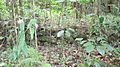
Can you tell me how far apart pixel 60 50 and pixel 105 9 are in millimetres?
1580

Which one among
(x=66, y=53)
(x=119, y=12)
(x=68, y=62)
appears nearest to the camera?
(x=68, y=62)

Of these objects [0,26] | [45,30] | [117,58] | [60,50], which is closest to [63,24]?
[45,30]

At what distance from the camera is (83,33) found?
3.68m

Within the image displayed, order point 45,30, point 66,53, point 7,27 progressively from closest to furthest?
point 66,53 → point 7,27 → point 45,30

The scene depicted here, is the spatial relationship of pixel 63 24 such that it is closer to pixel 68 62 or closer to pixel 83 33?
pixel 83 33

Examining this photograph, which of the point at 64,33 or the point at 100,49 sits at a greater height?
the point at 100,49

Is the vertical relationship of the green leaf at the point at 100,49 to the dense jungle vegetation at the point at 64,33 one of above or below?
above

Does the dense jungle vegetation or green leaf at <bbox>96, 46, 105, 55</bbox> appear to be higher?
green leaf at <bbox>96, 46, 105, 55</bbox>

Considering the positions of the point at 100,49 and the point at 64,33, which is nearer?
the point at 100,49

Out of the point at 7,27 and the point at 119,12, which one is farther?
the point at 119,12

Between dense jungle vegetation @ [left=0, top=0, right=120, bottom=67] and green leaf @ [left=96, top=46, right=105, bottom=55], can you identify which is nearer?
green leaf @ [left=96, top=46, right=105, bottom=55]

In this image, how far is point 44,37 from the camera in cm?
368

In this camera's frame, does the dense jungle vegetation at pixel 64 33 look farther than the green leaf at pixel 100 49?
Yes

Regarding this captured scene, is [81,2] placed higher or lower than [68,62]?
higher
